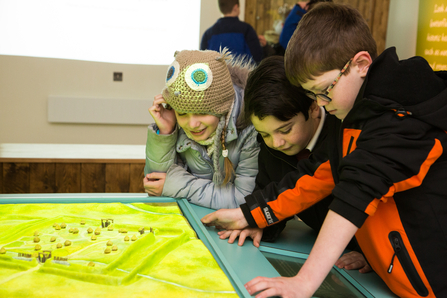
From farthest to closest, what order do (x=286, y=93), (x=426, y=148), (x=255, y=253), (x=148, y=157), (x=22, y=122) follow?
(x=22, y=122) → (x=148, y=157) → (x=286, y=93) → (x=255, y=253) → (x=426, y=148)

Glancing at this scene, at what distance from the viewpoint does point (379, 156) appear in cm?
69

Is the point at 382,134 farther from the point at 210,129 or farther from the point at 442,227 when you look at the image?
the point at 210,129

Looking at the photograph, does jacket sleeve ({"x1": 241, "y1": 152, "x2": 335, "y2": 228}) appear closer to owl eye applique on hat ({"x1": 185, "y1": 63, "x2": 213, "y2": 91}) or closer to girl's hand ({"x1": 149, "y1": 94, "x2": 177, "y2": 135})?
owl eye applique on hat ({"x1": 185, "y1": 63, "x2": 213, "y2": 91})

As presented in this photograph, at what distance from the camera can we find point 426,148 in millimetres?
693

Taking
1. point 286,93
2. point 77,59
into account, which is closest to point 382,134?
point 286,93

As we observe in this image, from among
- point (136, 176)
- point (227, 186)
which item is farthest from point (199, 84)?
point (136, 176)

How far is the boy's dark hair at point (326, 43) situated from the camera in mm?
791

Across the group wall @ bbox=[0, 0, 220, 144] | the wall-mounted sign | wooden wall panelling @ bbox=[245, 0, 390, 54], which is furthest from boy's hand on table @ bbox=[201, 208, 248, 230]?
wooden wall panelling @ bbox=[245, 0, 390, 54]

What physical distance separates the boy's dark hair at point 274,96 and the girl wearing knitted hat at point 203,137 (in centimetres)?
21

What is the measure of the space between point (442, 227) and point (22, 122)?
421 centimetres

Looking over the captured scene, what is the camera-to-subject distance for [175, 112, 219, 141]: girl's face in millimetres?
1311

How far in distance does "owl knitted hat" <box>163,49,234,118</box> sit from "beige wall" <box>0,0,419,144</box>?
308 centimetres

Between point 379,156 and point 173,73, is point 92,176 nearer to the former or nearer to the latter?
point 173,73

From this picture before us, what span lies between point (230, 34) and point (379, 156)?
2784 millimetres
